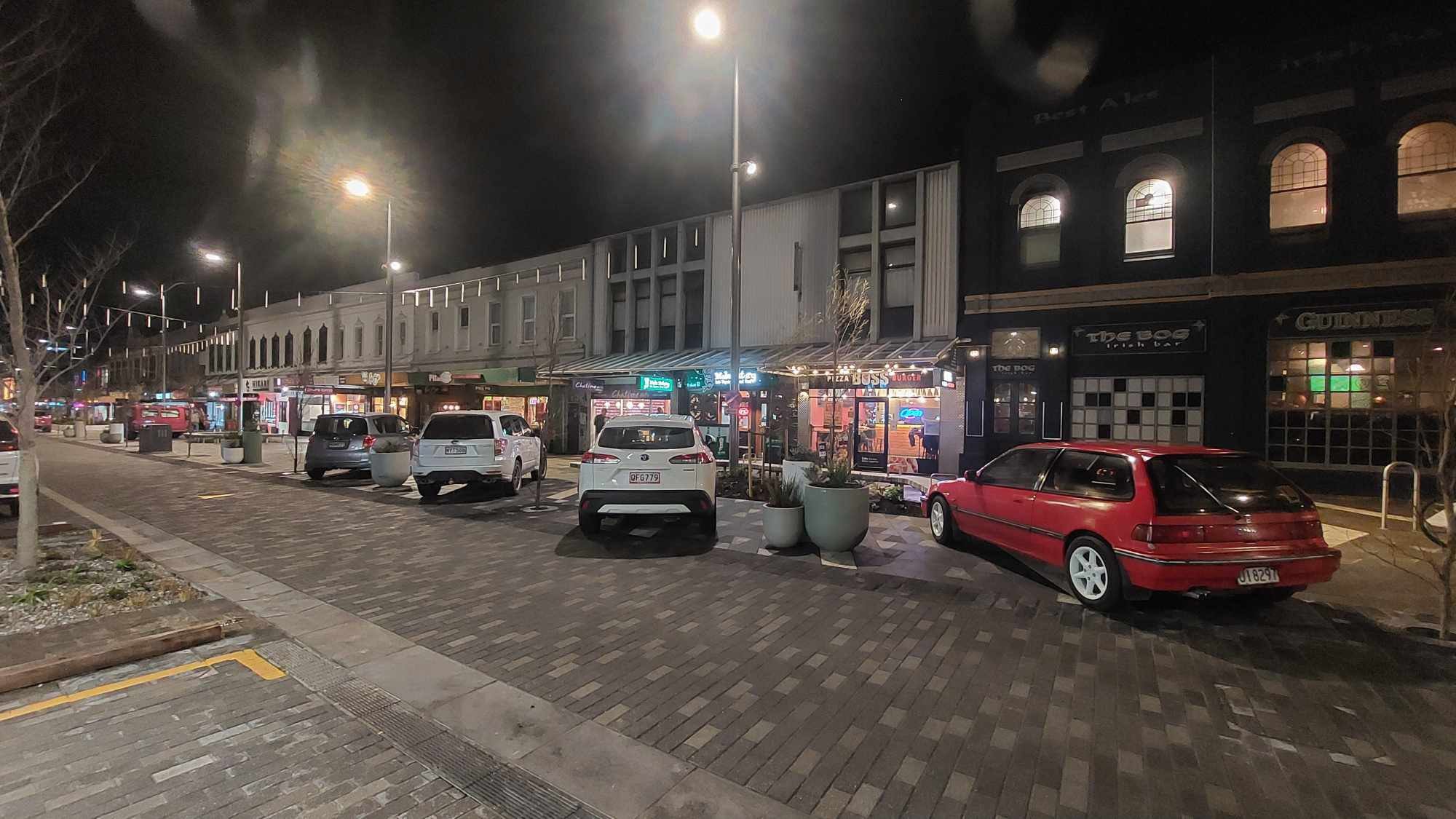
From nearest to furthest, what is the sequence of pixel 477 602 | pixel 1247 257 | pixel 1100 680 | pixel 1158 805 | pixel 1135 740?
pixel 1158 805, pixel 1135 740, pixel 1100 680, pixel 477 602, pixel 1247 257

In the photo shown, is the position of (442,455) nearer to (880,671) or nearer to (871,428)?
(880,671)

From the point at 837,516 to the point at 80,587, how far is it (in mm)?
7628

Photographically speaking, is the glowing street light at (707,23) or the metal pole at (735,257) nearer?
the glowing street light at (707,23)

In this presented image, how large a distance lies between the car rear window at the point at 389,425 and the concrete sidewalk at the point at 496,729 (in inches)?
453

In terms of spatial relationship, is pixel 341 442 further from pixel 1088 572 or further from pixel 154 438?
pixel 1088 572

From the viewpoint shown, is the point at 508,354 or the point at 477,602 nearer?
the point at 477,602

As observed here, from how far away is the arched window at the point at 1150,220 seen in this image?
14.2m

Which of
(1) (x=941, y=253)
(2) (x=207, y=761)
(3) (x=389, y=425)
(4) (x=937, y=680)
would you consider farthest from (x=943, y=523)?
(3) (x=389, y=425)

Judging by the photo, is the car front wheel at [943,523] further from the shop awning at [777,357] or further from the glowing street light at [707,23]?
the glowing street light at [707,23]

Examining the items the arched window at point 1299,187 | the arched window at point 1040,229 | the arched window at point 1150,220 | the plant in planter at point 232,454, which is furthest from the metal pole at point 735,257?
the plant in planter at point 232,454

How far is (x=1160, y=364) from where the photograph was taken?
14.0 m

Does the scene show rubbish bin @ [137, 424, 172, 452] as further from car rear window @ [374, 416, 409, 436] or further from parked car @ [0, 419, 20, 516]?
parked car @ [0, 419, 20, 516]

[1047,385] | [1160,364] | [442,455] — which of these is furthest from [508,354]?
[1160,364]

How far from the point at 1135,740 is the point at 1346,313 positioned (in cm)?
1396
